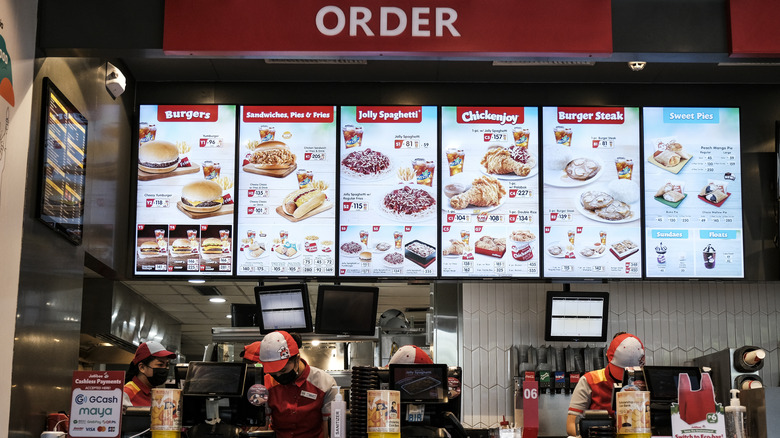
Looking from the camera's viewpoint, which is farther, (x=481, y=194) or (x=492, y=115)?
(x=492, y=115)

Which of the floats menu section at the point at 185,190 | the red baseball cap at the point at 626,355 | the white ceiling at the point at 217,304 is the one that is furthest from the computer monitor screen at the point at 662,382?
the white ceiling at the point at 217,304

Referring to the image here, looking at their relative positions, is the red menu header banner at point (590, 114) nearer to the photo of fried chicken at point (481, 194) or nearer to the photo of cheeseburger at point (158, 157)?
the photo of fried chicken at point (481, 194)

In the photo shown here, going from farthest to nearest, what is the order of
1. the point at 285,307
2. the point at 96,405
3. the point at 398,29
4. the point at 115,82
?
1. the point at 285,307
2. the point at 115,82
3. the point at 398,29
4. the point at 96,405

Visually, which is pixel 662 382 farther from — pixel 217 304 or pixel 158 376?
pixel 217 304

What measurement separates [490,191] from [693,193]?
1.75m

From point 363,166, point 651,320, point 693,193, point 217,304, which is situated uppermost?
point 363,166

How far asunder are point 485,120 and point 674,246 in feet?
6.40

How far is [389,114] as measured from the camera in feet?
28.0

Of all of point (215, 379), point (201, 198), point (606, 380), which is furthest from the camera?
point (201, 198)

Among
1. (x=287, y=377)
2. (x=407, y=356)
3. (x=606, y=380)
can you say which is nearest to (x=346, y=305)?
(x=407, y=356)

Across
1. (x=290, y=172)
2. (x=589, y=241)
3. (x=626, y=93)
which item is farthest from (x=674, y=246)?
(x=290, y=172)

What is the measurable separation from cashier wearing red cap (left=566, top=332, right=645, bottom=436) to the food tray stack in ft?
7.35

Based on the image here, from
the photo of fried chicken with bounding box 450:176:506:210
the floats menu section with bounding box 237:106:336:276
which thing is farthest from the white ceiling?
the photo of fried chicken with bounding box 450:176:506:210

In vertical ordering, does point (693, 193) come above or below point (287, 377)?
above
